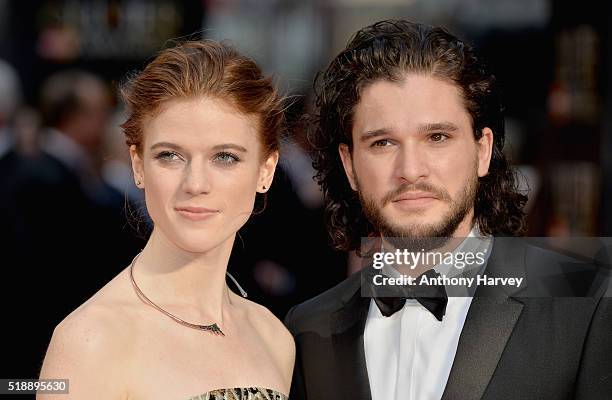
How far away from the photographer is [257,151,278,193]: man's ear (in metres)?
3.04

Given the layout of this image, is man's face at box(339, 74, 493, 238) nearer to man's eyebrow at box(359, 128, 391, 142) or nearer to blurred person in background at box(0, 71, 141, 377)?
man's eyebrow at box(359, 128, 391, 142)

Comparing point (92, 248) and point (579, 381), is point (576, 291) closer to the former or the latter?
point (579, 381)

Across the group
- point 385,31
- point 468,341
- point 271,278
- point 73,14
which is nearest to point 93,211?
point 271,278

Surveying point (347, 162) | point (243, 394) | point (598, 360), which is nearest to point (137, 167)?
point (243, 394)

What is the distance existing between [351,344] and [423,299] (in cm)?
27

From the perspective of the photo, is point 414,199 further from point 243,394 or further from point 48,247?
point 48,247

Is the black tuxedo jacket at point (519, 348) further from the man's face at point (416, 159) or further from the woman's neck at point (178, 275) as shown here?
the woman's neck at point (178, 275)

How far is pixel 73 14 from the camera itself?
7.17 meters

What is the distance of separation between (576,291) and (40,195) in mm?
3537

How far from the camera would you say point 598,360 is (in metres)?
2.79

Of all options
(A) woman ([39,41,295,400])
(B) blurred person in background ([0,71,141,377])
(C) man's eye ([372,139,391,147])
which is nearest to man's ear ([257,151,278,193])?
(A) woman ([39,41,295,400])

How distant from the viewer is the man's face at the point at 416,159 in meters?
3.14

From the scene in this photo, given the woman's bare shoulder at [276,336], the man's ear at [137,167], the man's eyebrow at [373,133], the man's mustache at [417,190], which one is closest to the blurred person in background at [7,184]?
the woman's bare shoulder at [276,336]

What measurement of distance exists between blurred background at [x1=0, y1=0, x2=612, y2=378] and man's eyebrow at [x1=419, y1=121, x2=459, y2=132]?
144cm
